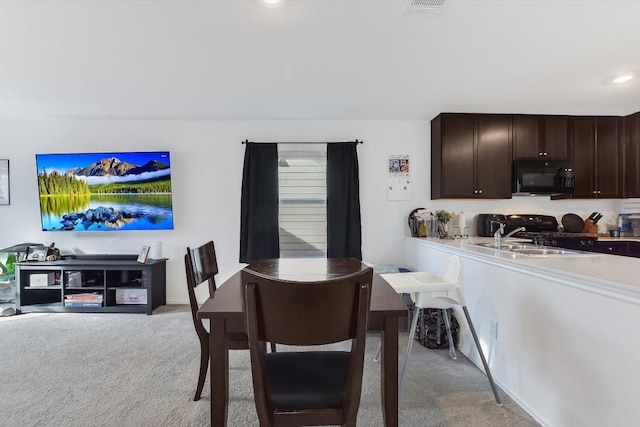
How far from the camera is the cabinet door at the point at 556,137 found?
3.49m

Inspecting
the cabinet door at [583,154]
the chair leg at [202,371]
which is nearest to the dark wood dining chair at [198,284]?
the chair leg at [202,371]

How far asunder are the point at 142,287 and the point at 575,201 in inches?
210

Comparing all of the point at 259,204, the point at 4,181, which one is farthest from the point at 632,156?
the point at 4,181

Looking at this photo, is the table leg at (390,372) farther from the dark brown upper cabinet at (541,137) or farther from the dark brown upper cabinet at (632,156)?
the dark brown upper cabinet at (632,156)

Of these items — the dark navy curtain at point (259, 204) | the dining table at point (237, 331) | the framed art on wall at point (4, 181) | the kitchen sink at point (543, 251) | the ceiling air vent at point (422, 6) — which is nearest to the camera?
the dining table at point (237, 331)

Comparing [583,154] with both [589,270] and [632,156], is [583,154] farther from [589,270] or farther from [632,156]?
[589,270]

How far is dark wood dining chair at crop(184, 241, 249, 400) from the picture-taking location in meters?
1.74

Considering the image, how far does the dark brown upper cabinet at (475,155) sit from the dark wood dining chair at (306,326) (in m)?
2.87

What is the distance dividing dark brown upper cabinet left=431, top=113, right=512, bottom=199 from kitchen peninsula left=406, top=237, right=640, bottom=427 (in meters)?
1.40

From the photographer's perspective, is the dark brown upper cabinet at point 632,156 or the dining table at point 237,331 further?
the dark brown upper cabinet at point 632,156

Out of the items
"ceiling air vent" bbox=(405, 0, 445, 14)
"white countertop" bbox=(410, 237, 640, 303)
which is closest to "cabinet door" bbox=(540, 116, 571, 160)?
"white countertop" bbox=(410, 237, 640, 303)

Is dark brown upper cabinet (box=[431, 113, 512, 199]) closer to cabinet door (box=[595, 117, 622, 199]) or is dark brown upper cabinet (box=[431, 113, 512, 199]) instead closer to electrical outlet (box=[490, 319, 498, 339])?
cabinet door (box=[595, 117, 622, 199])

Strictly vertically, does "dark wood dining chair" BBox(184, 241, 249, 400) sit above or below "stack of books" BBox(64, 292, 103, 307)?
above

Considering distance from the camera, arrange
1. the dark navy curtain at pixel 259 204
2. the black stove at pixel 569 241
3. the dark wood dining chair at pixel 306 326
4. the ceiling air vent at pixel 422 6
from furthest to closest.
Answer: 1. the dark navy curtain at pixel 259 204
2. the black stove at pixel 569 241
3. the ceiling air vent at pixel 422 6
4. the dark wood dining chair at pixel 306 326
